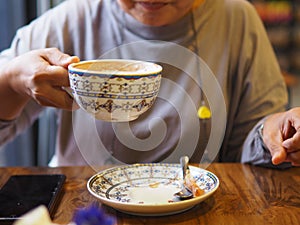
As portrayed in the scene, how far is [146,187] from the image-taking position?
3.17 ft

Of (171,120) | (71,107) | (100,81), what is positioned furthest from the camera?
(171,120)

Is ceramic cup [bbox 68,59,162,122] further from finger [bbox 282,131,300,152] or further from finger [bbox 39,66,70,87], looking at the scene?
finger [bbox 282,131,300,152]

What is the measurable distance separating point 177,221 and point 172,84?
1.81 feet

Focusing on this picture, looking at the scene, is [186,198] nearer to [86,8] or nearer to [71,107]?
[71,107]

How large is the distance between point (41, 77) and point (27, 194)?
0.23 meters

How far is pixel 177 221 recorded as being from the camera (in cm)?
84

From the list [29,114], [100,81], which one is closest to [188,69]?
[29,114]

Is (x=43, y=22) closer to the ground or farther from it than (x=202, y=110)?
farther from it

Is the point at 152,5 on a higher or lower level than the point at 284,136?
higher

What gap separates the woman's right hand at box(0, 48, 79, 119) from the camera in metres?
0.96

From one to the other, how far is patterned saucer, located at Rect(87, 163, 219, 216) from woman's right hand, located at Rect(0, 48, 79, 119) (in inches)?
7.2

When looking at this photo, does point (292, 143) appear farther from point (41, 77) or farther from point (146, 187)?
point (41, 77)

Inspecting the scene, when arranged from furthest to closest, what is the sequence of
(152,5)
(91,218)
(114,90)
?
(152,5) → (114,90) → (91,218)

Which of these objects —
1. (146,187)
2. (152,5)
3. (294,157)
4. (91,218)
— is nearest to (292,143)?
(294,157)
